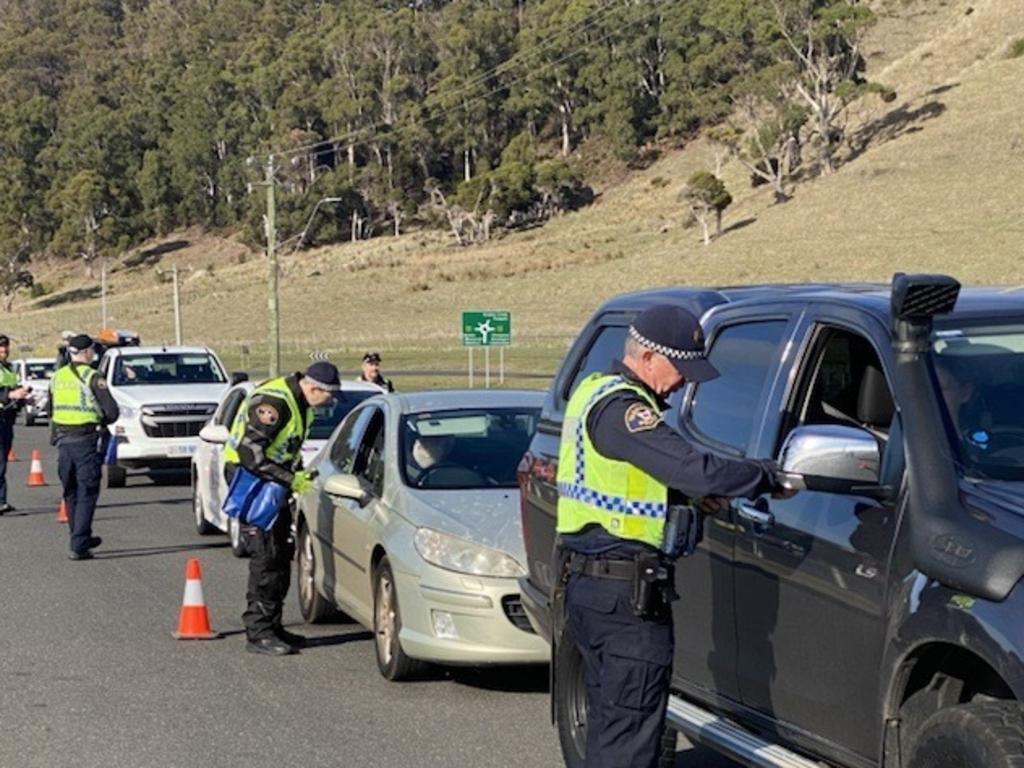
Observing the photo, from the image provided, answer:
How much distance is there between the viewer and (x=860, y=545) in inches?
189

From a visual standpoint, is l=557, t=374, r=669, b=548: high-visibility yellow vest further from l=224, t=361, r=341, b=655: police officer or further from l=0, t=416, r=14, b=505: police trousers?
l=0, t=416, r=14, b=505: police trousers

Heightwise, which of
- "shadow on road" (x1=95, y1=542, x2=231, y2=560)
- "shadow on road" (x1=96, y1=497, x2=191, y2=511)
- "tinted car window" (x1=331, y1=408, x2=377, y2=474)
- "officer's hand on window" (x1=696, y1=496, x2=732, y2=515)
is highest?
"officer's hand on window" (x1=696, y1=496, x2=732, y2=515)

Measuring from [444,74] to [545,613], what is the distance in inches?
4764

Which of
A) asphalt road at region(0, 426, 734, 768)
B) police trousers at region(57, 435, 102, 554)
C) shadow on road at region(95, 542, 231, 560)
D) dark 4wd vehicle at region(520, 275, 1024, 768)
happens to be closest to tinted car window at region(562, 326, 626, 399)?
dark 4wd vehicle at region(520, 275, 1024, 768)

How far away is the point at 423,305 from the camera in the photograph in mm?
81750

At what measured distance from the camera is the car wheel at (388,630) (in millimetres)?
8680

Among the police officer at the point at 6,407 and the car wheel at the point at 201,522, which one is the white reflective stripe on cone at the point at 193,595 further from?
the police officer at the point at 6,407

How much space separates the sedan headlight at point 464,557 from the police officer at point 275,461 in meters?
1.33

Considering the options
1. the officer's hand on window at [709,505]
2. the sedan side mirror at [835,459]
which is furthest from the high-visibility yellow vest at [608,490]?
the sedan side mirror at [835,459]

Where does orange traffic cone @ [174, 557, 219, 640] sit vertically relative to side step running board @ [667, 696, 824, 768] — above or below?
below

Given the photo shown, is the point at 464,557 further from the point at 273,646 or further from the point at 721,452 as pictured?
the point at 721,452

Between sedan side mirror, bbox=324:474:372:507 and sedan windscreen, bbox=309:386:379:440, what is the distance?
217 inches

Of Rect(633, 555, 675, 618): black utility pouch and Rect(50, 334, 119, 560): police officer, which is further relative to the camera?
Rect(50, 334, 119, 560): police officer

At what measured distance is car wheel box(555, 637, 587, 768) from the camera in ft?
20.1
